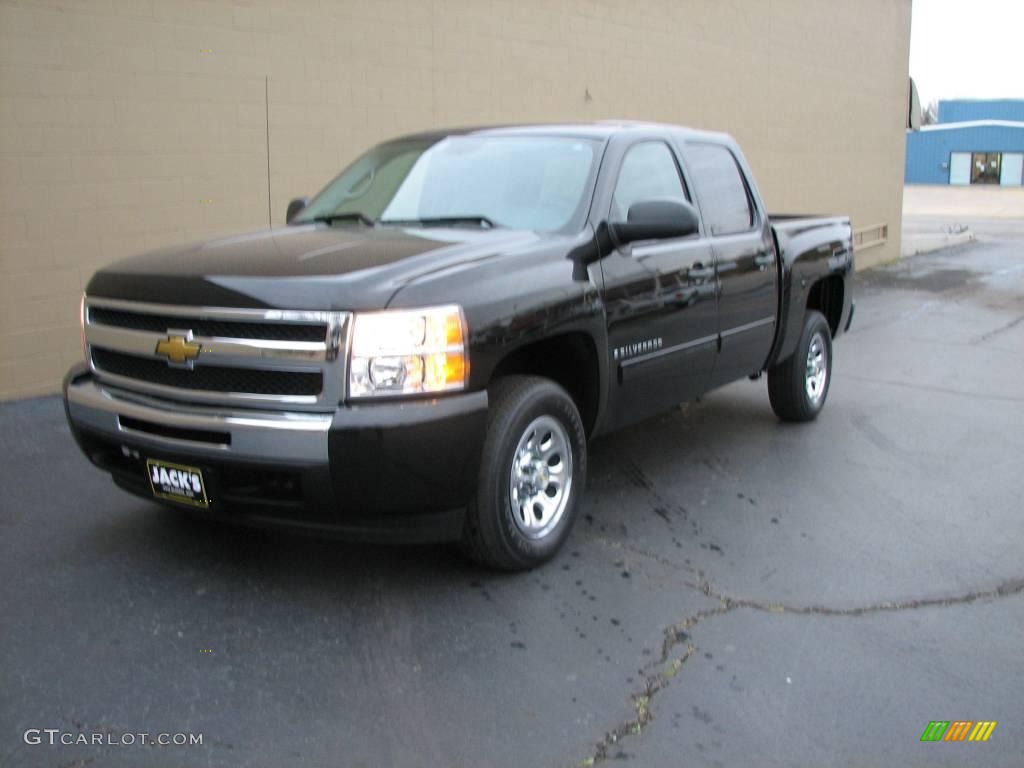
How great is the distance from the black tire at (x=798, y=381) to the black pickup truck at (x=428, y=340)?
1.24 meters

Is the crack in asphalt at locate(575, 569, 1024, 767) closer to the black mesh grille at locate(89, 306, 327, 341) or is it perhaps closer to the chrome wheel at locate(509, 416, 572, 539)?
the chrome wheel at locate(509, 416, 572, 539)

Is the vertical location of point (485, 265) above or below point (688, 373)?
above

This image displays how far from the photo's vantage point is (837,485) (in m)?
5.93

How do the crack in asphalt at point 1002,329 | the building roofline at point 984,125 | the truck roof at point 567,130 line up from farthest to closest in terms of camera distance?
1. the building roofline at point 984,125
2. the crack in asphalt at point 1002,329
3. the truck roof at point 567,130

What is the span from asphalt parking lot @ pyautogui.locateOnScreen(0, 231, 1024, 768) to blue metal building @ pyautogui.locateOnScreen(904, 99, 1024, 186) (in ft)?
201

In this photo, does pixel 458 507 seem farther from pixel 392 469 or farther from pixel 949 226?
pixel 949 226

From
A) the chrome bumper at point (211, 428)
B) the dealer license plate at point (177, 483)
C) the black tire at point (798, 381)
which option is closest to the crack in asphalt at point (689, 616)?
the chrome bumper at point (211, 428)

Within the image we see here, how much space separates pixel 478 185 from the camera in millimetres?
5230

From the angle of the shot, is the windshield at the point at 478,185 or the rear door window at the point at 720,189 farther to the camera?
the rear door window at the point at 720,189

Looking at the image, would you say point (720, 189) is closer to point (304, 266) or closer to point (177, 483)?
point (304, 266)

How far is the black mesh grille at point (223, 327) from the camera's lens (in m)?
3.86

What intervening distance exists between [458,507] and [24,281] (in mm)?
4520

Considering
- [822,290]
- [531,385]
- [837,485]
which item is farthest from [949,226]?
[531,385]

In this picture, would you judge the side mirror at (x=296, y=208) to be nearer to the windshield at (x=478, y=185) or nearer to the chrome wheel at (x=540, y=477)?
the windshield at (x=478, y=185)
